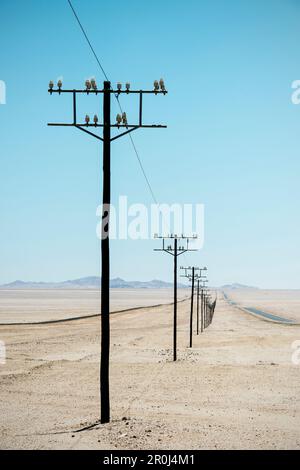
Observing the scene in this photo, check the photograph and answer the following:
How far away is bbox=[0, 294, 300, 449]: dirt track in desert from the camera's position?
13305mm

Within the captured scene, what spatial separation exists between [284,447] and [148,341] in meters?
35.7

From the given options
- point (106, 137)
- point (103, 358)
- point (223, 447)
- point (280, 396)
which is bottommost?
point (280, 396)

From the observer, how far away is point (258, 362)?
32562mm

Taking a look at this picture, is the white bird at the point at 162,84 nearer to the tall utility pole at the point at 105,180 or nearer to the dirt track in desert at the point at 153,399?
the tall utility pole at the point at 105,180

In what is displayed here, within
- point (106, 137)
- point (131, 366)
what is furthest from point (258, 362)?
point (106, 137)

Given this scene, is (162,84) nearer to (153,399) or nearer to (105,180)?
(105,180)

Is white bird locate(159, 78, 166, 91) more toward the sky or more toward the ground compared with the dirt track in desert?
more toward the sky

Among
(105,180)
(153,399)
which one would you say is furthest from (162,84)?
(153,399)

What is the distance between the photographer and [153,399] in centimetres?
1933

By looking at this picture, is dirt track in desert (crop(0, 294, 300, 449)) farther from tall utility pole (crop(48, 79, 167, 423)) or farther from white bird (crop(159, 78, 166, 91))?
white bird (crop(159, 78, 166, 91))

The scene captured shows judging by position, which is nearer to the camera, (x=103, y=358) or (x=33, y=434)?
(x=33, y=434)

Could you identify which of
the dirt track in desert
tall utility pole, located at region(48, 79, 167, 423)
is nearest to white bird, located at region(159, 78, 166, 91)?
tall utility pole, located at region(48, 79, 167, 423)
